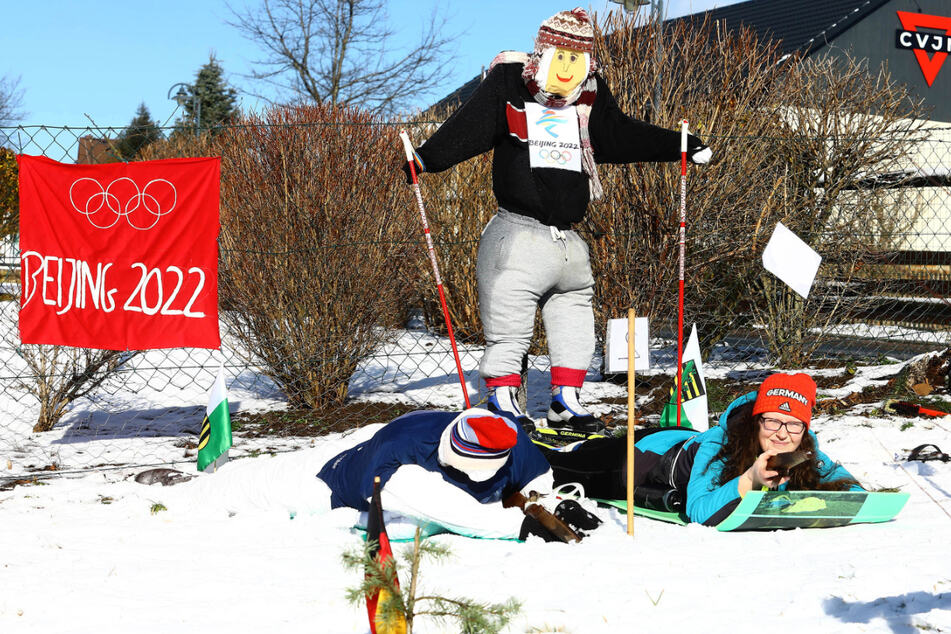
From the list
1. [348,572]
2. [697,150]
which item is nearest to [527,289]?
[697,150]

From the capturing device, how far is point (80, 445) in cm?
512

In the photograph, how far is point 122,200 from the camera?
444 cm

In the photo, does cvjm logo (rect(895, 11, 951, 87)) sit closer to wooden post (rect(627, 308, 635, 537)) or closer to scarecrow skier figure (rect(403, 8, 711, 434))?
scarecrow skier figure (rect(403, 8, 711, 434))

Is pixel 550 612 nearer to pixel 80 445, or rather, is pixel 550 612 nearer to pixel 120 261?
pixel 120 261

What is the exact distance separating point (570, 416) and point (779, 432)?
1.34 m

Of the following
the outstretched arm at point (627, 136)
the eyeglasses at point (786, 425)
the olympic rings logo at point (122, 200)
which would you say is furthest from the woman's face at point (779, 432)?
the olympic rings logo at point (122, 200)

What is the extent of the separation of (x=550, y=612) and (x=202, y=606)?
3.01 feet

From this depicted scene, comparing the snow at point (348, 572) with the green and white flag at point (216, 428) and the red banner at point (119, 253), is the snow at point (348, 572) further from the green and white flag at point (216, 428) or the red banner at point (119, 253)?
the red banner at point (119, 253)

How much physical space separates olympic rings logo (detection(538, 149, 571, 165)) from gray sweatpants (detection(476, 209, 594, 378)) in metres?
0.28

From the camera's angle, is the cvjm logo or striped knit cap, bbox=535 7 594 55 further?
the cvjm logo

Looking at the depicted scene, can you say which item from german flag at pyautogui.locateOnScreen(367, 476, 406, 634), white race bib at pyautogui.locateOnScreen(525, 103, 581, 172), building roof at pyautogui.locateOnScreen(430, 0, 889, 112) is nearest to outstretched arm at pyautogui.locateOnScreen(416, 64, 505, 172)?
white race bib at pyautogui.locateOnScreen(525, 103, 581, 172)

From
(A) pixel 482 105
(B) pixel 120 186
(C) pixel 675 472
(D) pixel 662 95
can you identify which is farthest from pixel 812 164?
(B) pixel 120 186

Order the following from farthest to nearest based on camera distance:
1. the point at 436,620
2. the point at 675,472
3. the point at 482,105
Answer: the point at 482,105 < the point at 675,472 < the point at 436,620

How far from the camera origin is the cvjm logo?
1833 centimetres
